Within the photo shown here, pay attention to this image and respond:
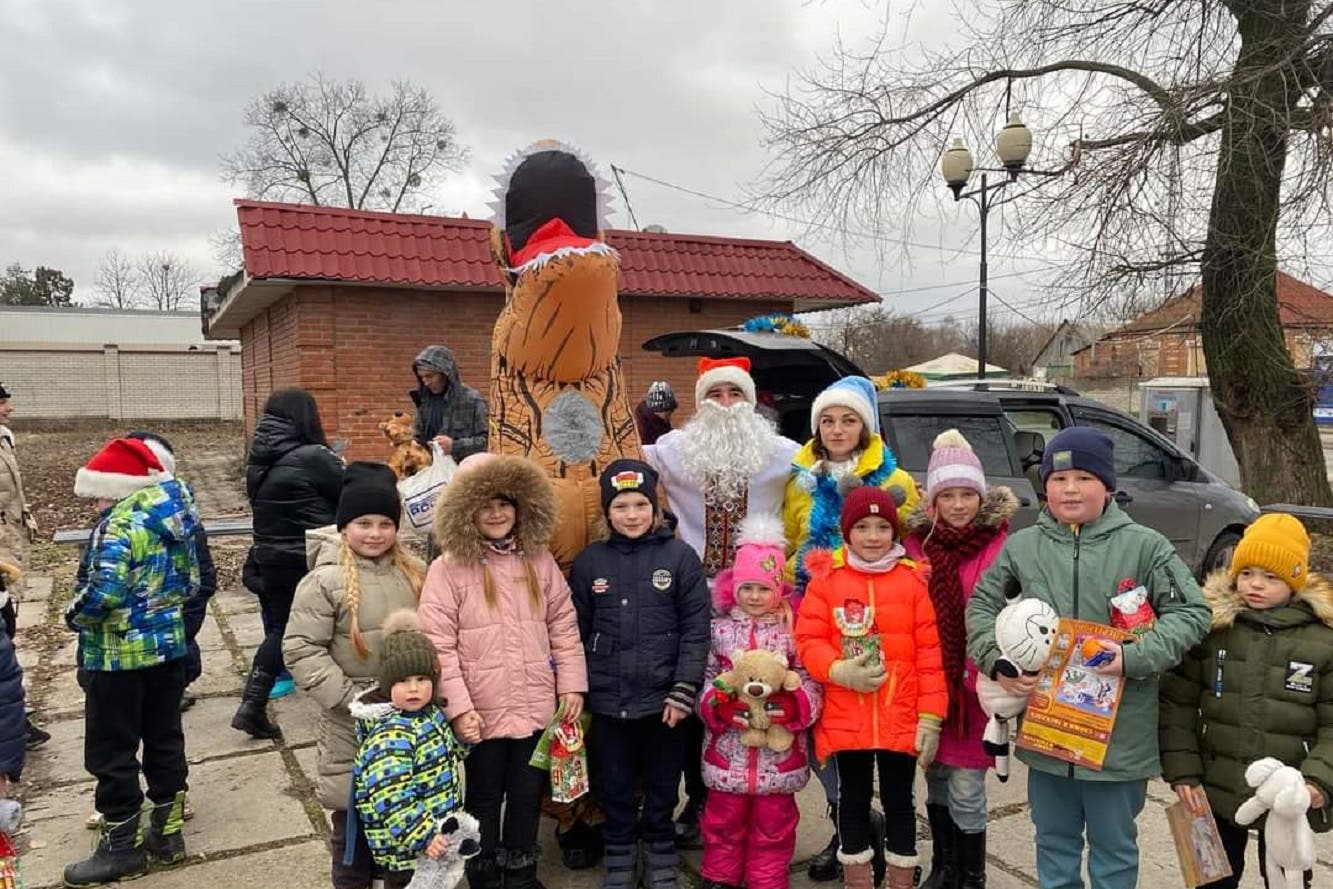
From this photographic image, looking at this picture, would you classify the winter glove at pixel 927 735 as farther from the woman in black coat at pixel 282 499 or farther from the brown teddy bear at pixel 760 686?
the woman in black coat at pixel 282 499

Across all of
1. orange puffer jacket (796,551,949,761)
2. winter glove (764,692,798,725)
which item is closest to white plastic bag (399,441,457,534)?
winter glove (764,692,798,725)

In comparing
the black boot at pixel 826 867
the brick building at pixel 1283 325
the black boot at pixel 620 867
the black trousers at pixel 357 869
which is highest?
the brick building at pixel 1283 325

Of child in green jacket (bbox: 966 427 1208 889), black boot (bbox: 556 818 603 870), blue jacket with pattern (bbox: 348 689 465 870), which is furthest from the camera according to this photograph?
black boot (bbox: 556 818 603 870)

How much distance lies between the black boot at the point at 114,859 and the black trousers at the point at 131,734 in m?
0.04

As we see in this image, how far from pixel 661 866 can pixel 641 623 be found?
89 cm

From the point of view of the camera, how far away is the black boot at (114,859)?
336 centimetres

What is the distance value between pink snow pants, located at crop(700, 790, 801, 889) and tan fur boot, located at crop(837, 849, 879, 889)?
0.78ft

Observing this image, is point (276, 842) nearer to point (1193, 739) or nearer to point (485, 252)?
point (1193, 739)

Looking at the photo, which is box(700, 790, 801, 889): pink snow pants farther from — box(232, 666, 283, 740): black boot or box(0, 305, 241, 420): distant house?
box(0, 305, 241, 420): distant house

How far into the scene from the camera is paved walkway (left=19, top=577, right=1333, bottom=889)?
3.44 metres

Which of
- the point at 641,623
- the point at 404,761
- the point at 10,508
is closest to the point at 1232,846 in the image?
the point at 641,623

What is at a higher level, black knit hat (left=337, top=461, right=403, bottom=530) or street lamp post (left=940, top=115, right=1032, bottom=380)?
street lamp post (left=940, top=115, right=1032, bottom=380)

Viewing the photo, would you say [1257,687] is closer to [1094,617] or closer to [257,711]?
[1094,617]

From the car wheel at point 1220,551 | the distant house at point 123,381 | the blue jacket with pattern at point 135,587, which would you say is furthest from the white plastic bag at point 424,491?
the distant house at point 123,381
